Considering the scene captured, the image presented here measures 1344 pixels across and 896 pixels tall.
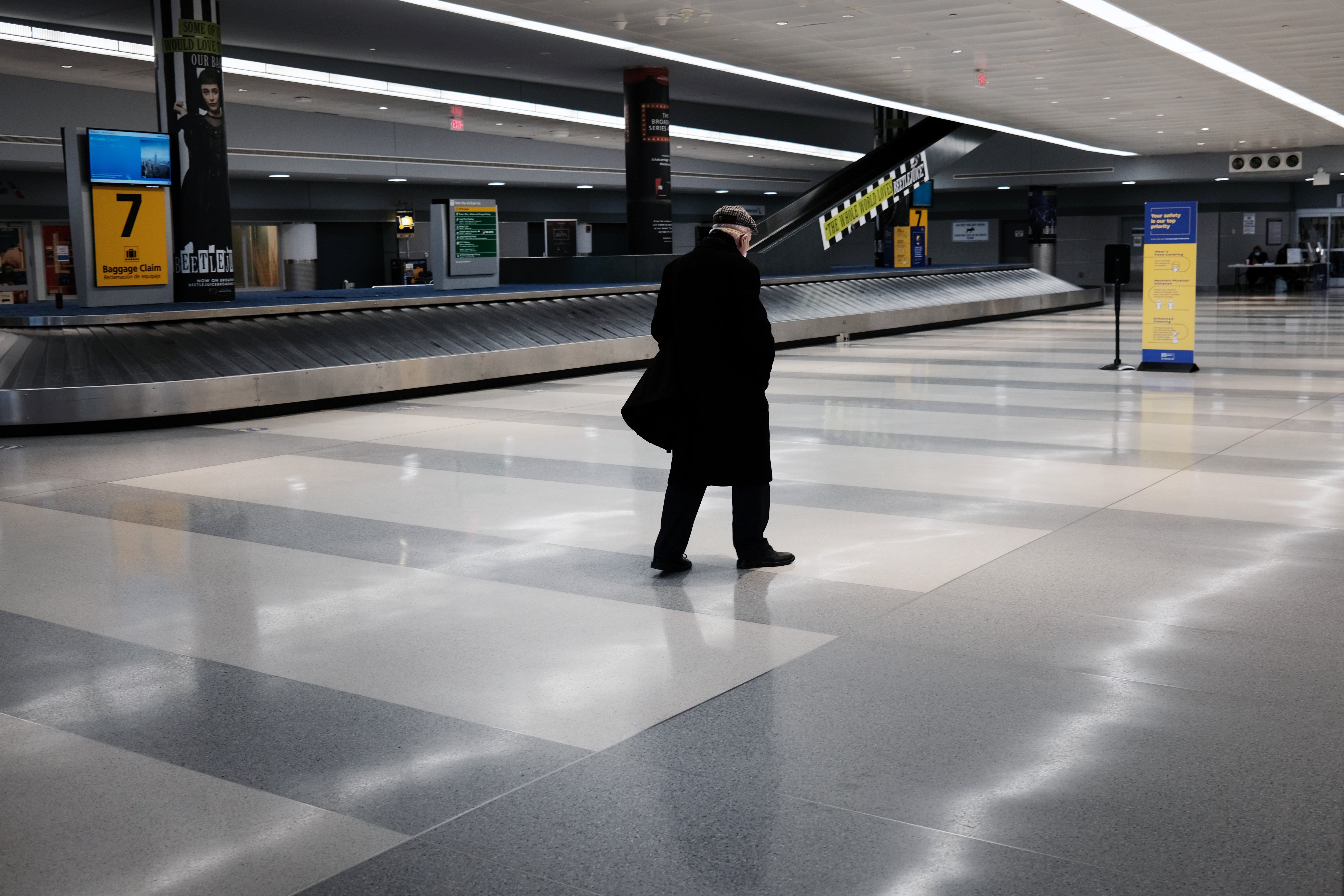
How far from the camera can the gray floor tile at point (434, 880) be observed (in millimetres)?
2818

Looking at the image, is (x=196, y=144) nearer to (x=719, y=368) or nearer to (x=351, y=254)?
(x=719, y=368)

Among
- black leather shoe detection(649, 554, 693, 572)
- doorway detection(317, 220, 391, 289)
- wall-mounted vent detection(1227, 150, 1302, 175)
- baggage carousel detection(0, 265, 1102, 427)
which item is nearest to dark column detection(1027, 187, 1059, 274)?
wall-mounted vent detection(1227, 150, 1302, 175)

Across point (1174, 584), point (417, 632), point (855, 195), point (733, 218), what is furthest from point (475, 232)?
point (1174, 584)

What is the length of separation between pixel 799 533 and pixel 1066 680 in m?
2.47

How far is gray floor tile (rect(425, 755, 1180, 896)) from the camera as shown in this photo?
2822mm

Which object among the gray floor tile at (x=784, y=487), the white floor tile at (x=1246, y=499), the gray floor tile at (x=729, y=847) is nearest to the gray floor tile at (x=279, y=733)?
the gray floor tile at (x=729, y=847)

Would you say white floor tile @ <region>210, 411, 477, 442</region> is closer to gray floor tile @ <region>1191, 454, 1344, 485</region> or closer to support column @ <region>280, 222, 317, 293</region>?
gray floor tile @ <region>1191, 454, 1344, 485</region>

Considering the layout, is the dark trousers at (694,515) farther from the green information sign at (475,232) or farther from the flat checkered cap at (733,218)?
the green information sign at (475,232)

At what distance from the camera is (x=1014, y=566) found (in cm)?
573

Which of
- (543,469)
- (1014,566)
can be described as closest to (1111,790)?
(1014,566)

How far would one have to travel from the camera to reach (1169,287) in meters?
14.1

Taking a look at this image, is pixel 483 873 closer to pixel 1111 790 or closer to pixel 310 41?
pixel 1111 790

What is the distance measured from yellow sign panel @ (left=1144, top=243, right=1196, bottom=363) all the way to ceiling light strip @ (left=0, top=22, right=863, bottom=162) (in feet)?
41.4

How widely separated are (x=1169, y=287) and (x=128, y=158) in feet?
38.1
